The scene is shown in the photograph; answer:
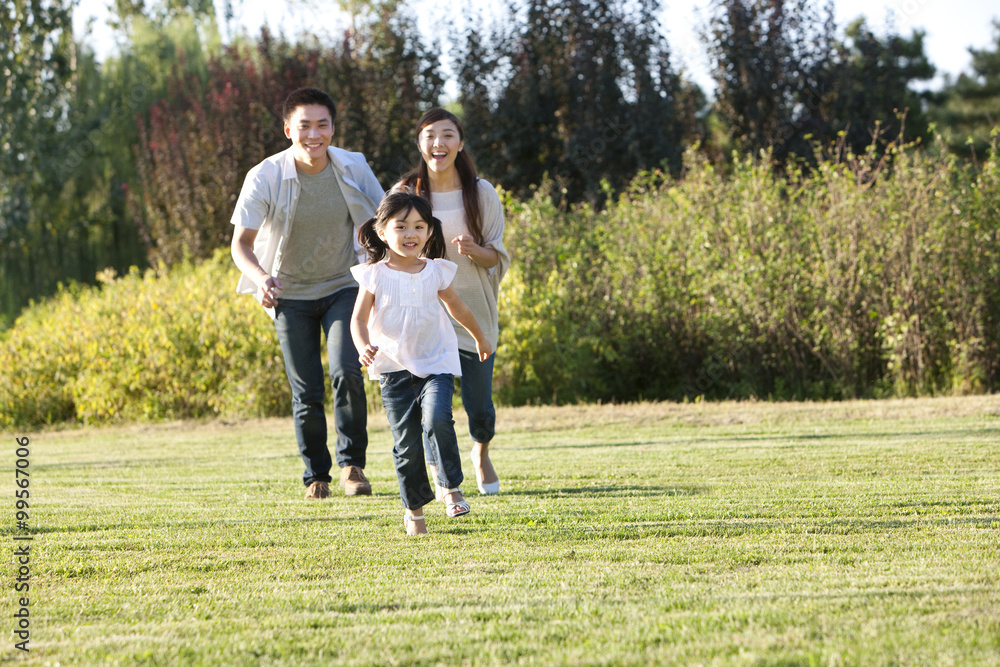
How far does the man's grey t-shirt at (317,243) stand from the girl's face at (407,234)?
983mm

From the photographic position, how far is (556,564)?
3379 mm

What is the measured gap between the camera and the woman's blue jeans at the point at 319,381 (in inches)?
205

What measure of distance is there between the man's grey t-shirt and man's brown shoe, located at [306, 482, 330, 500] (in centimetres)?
95

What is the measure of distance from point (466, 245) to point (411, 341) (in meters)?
0.73

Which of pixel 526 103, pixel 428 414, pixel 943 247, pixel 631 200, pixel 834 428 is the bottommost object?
pixel 834 428

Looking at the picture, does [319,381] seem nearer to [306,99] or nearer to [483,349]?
[483,349]

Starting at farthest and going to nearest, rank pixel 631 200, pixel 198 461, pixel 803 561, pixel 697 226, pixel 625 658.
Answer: pixel 631 200 < pixel 697 226 < pixel 198 461 < pixel 803 561 < pixel 625 658

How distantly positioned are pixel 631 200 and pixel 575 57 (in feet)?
14.4

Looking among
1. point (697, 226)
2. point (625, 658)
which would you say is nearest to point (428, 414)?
point (625, 658)

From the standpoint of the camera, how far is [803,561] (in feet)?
10.8

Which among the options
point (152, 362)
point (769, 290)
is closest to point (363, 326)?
point (769, 290)

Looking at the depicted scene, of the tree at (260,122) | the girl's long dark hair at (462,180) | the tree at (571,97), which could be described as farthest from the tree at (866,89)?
the girl's long dark hair at (462,180)

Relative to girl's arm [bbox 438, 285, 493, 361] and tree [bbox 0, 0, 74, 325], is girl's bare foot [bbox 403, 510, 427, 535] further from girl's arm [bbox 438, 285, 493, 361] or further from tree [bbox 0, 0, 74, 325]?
tree [bbox 0, 0, 74, 325]

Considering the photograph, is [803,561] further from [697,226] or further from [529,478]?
[697,226]
